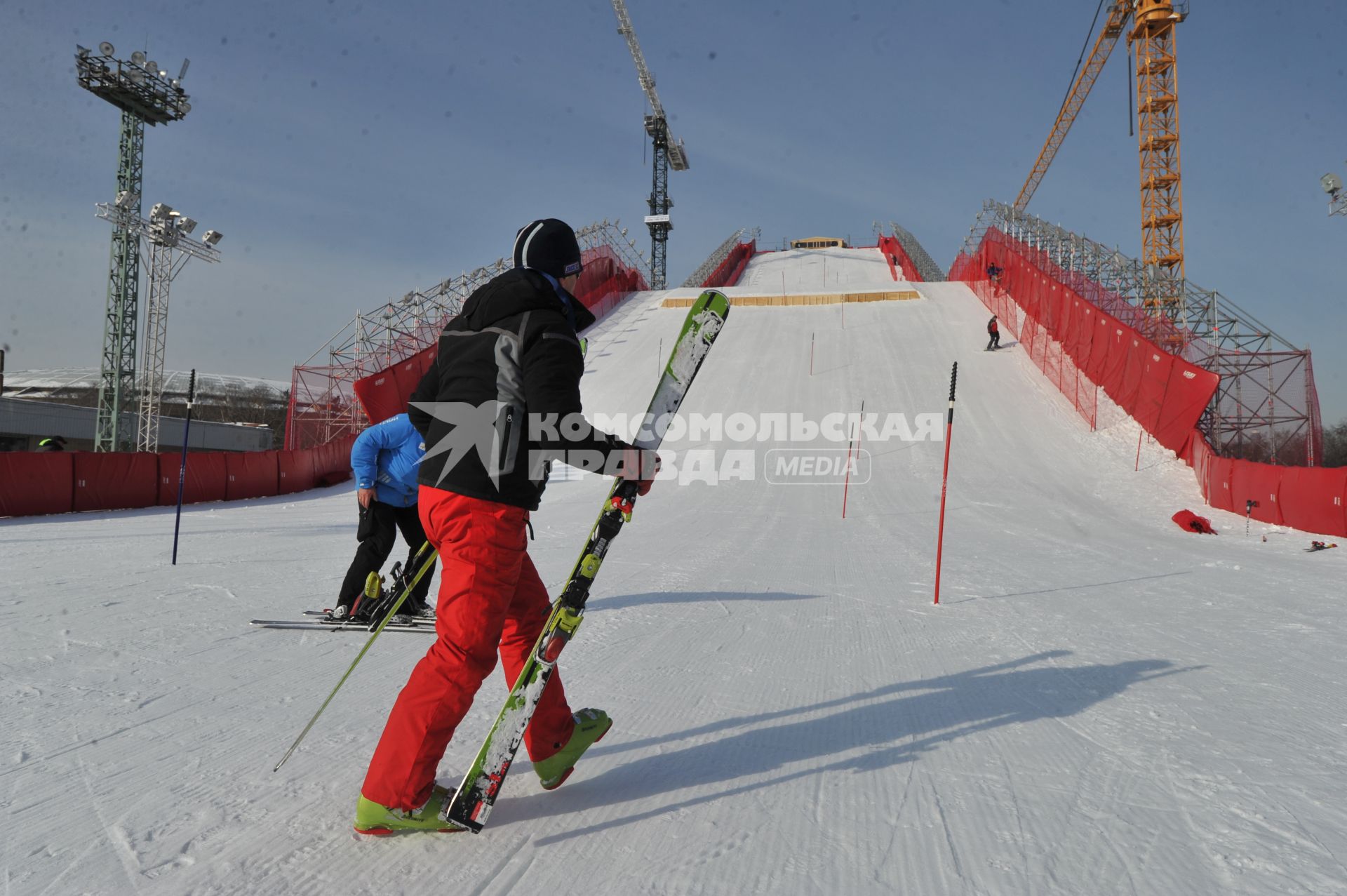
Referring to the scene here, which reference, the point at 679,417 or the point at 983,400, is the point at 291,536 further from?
the point at 983,400

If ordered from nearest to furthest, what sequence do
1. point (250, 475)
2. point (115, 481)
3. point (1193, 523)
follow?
point (1193, 523)
point (115, 481)
point (250, 475)

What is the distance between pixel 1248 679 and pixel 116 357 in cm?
3286

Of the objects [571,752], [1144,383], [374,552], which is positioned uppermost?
[1144,383]

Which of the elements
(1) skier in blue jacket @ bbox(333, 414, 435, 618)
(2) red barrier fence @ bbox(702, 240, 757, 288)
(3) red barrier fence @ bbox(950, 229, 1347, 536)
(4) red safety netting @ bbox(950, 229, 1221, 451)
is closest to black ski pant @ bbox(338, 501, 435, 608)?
(1) skier in blue jacket @ bbox(333, 414, 435, 618)

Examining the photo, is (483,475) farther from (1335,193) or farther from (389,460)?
(1335,193)

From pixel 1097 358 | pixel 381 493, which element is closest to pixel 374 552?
pixel 381 493

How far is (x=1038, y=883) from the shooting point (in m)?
1.82

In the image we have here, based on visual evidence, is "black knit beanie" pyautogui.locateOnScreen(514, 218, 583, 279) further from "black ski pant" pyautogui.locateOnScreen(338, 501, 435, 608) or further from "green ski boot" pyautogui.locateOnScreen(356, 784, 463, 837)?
"black ski pant" pyautogui.locateOnScreen(338, 501, 435, 608)

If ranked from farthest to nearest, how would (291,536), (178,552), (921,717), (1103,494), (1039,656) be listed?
(1103,494) < (291,536) < (178,552) < (1039,656) < (921,717)

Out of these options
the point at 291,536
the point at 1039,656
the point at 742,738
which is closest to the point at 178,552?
the point at 291,536

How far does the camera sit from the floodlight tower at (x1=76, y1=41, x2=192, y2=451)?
87.8 ft

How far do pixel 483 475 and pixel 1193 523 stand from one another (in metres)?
11.9

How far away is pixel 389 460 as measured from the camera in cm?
A: 459

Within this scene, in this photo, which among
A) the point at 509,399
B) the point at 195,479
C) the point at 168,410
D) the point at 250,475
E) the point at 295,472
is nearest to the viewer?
the point at 509,399
